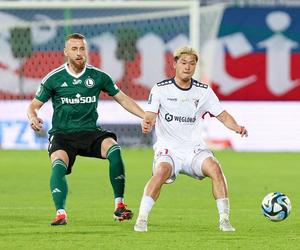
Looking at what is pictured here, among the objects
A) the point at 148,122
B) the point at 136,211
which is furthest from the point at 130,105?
the point at 136,211

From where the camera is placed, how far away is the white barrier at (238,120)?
2511 centimetres

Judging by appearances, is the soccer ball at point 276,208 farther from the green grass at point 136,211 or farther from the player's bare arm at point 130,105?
the player's bare arm at point 130,105

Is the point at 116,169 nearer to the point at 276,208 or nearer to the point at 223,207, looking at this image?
the point at 223,207

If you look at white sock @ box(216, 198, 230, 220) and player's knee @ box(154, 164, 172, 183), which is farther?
player's knee @ box(154, 164, 172, 183)

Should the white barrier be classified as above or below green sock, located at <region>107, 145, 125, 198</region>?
above

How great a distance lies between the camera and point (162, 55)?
27078 mm

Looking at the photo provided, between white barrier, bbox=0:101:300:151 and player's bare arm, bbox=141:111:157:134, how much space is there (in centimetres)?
1446

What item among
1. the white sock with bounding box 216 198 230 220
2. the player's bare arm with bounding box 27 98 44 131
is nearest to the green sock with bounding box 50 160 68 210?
the player's bare arm with bounding box 27 98 44 131

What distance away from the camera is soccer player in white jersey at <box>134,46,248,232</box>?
10.3 meters

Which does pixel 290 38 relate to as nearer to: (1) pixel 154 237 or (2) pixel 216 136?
(2) pixel 216 136

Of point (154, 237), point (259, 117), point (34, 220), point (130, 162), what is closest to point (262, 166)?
point (130, 162)

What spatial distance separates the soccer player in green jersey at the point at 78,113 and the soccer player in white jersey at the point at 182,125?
82 centimetres

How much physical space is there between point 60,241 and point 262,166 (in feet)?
39.3

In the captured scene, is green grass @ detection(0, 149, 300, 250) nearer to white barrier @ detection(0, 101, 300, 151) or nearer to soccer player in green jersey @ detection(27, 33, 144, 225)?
soccer player in green jersey @ detection(27, 33, 144, 225)
